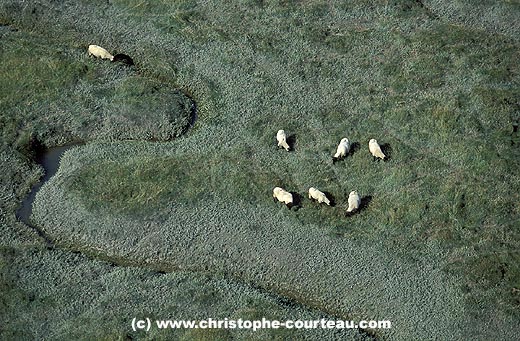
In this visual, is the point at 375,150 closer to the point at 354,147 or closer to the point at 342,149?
the point at 354,147

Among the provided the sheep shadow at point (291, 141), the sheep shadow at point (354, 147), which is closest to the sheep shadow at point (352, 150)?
the sheep shadow at point (354, 147)

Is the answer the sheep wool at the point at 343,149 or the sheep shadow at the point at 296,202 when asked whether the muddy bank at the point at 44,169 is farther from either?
the sheep wool at the point at 343,149

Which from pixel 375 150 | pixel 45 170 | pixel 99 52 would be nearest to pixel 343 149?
pixel 375 150

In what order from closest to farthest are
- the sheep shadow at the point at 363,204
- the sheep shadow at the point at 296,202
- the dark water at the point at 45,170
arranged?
the sheep shadow at the point at 363,204
the sheep shadow at the point at 296,202
the dark water at the point at 45,170

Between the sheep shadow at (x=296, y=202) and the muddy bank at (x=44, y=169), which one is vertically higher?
the sheep shadow at (x=296, y=202)

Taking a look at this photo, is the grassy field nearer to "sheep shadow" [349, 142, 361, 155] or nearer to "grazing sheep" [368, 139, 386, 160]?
"sheep shadow" [349, 142, 361, 155]

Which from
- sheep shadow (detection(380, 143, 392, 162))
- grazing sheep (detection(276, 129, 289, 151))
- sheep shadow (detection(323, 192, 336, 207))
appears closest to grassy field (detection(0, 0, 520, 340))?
sheep shadow (detection(380, 143, 392, 162))
